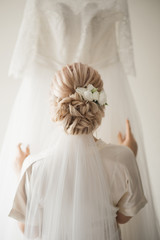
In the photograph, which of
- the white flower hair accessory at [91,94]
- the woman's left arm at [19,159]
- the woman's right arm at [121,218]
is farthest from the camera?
the woman's left arm at [19,159]

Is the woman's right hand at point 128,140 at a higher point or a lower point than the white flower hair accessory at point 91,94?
lower

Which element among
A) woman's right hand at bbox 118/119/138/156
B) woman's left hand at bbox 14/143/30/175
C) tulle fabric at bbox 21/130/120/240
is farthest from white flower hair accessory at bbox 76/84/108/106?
woman's left hand at bbox 14/143/30/175

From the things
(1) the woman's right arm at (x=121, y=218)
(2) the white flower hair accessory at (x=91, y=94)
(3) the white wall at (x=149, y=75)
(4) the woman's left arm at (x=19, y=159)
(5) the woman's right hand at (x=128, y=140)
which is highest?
(3) the white wall at (x=149, y=75)

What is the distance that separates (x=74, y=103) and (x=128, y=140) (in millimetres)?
424

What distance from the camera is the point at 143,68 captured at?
1.47 m

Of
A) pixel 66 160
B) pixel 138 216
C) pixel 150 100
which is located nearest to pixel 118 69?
pixel 150 100

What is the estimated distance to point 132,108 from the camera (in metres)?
1.02

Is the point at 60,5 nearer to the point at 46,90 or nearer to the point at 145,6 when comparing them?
the point at 46,90

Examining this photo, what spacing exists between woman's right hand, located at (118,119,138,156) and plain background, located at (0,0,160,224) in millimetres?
516

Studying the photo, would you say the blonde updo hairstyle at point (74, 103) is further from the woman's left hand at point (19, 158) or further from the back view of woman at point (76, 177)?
the woman's left hand at point (19, 158)

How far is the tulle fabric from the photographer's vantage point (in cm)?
63

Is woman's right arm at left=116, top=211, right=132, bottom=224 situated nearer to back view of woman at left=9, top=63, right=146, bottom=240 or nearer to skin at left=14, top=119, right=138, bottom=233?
back view of woman at left=9, top=63, right=146, bottom=240

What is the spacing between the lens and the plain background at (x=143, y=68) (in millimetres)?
1389

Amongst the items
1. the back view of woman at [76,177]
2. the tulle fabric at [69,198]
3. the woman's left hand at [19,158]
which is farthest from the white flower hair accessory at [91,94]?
the woman's left hand at [19,158]
